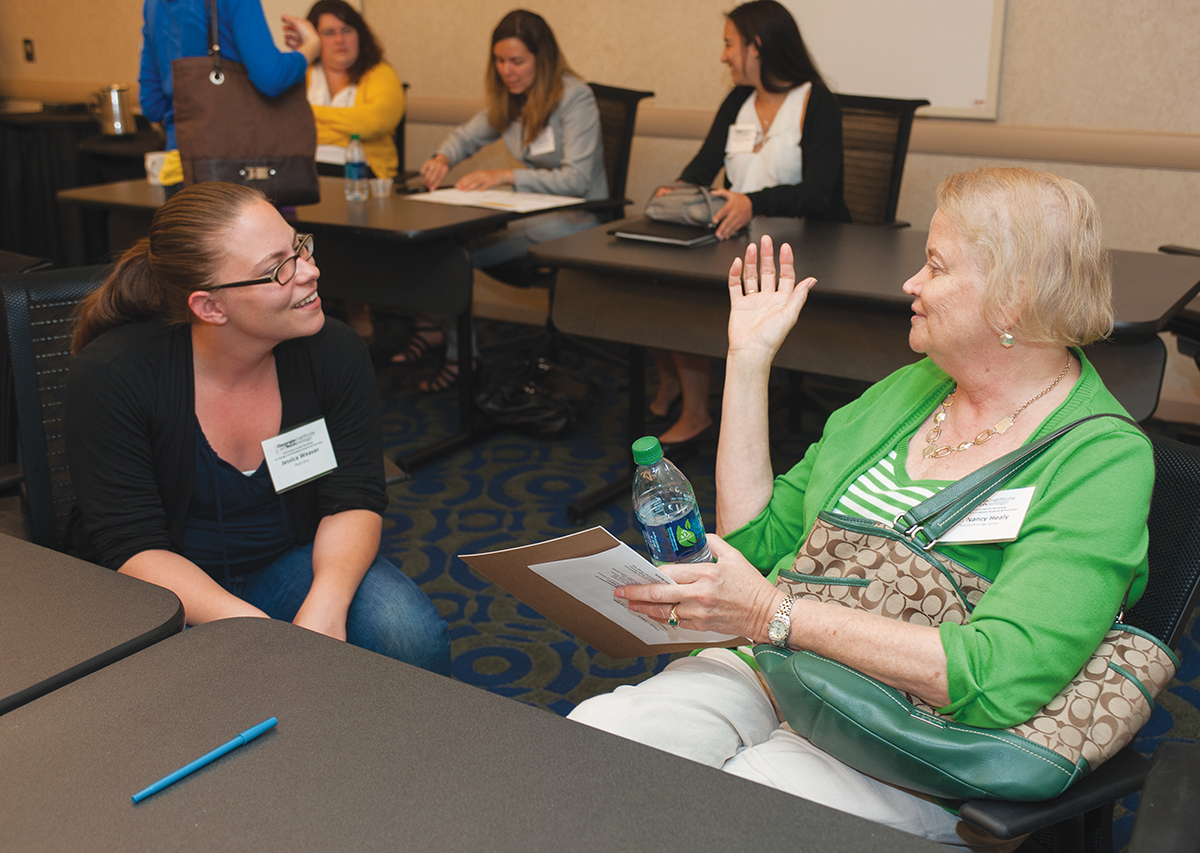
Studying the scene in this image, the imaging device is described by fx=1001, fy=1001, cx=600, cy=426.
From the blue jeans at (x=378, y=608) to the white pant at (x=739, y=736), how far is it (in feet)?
1.44

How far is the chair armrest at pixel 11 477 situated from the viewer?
1.77m

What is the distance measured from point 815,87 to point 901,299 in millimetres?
1488

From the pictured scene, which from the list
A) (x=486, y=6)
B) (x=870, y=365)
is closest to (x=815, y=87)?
(x=870, y=365)

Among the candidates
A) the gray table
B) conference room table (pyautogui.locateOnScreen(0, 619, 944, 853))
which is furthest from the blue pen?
the gray table

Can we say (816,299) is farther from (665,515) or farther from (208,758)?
(208,758)

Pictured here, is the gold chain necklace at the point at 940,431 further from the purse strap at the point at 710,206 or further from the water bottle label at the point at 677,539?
the purse strap at the point at 710,206

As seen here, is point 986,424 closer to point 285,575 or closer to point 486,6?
point 285,575

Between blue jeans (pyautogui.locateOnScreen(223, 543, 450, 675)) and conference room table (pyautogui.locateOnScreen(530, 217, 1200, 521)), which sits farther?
conference room table (pyautogui.locateOnScreen(530, 217, 1200, 521))

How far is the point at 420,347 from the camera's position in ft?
15.6

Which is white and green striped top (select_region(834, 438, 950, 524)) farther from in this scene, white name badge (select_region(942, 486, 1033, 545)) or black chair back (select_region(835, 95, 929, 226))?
black chair back (select_region(835, 95, 929, 226))

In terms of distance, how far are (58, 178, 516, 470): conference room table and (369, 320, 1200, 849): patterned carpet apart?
23 cm

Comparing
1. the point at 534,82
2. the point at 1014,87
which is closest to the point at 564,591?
the point at 534,82

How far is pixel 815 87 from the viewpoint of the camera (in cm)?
346

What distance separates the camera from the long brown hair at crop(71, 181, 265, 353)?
5.33 feet
